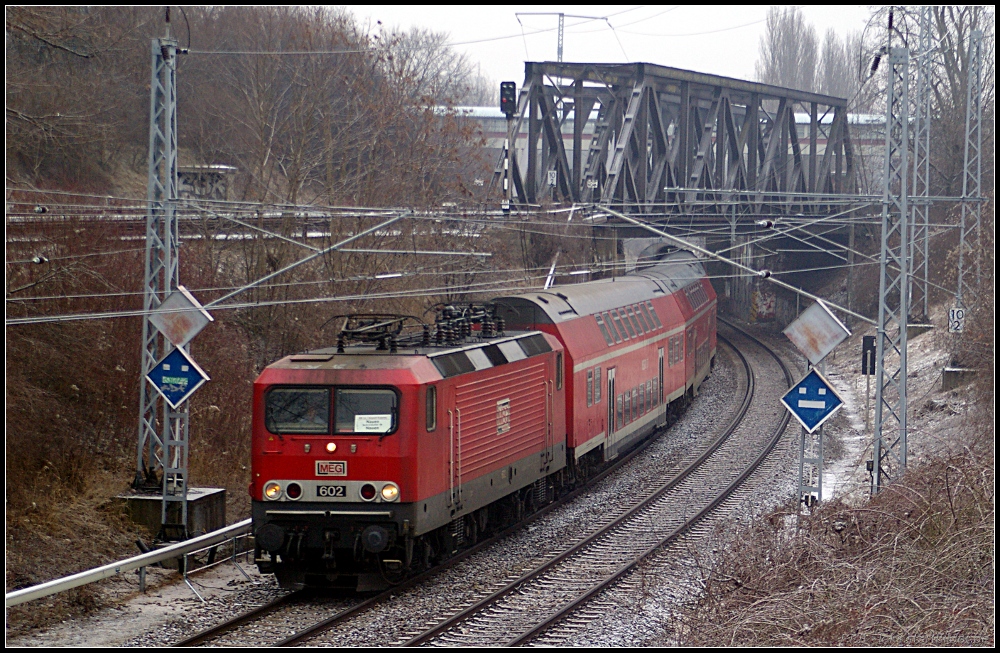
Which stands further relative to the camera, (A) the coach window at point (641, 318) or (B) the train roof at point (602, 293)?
(A) the coach window at point (641, 318)

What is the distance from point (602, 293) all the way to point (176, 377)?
1046 centimetres

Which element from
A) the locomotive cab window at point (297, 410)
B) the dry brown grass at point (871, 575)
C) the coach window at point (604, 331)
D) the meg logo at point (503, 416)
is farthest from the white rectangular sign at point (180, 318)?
the coach window at point (604, 331)

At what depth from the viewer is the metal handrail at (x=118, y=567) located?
10.2 m

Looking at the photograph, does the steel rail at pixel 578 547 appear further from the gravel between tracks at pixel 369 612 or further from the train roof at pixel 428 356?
the train roof at pixel 428 356

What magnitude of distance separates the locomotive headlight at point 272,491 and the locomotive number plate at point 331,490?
46 cm

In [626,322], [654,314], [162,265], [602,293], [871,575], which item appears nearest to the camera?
[871,575]

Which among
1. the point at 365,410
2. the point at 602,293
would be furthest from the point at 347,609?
the point at 602,293

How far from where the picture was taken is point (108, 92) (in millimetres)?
35062

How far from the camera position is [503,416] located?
14.8m

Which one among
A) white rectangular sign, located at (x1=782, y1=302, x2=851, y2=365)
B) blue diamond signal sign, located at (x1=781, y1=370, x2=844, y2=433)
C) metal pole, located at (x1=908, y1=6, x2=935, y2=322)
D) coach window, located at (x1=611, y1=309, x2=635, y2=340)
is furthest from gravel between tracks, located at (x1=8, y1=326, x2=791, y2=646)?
metal pole, located at (x1=908, y1=6, x2=935, y2=322)

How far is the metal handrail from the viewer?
10172 millimetres

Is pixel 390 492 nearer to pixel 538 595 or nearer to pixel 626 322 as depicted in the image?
pixel 538 595

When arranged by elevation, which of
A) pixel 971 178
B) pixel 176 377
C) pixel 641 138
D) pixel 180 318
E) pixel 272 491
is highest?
pixel 641 138

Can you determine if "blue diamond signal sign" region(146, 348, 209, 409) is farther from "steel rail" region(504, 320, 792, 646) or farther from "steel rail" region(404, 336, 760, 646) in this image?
"steel rail" region(504, 320, 792, 646)
